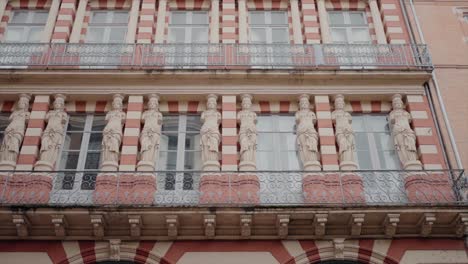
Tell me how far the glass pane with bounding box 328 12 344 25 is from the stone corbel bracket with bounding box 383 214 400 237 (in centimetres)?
666

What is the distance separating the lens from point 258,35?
1468 centimetres

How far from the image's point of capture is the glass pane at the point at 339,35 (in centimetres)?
1453

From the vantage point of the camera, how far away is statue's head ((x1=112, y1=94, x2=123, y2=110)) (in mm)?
12500

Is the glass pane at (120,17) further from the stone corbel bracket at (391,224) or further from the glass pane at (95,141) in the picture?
the stone corbel bracket at (391,224)

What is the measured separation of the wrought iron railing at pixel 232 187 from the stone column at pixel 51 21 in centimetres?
438

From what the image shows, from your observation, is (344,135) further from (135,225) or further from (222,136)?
(135,225)

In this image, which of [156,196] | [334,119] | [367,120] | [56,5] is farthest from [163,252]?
[56,5]

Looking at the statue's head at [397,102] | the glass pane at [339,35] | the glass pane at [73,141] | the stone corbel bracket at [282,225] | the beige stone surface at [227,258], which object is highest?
the glass pane at [339,35]

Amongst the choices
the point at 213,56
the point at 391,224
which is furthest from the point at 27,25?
the point at 391,224

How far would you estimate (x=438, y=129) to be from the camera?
485 inches

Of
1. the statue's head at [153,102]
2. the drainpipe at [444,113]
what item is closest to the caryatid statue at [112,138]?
the statue's head at [153,102]

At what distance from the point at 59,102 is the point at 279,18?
21.9ft

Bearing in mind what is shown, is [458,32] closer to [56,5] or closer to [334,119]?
[334,119]

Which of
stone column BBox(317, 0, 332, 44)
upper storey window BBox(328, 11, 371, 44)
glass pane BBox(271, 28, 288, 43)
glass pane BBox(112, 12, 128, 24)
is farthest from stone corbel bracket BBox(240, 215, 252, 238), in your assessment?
glass pane BBox(112, 12, 128, 24)
